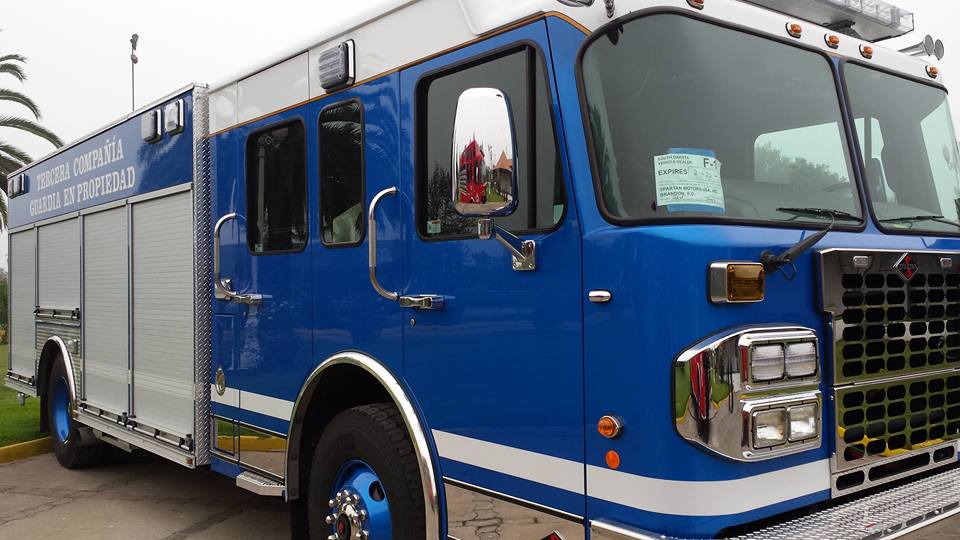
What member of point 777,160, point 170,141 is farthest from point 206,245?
point 777,160

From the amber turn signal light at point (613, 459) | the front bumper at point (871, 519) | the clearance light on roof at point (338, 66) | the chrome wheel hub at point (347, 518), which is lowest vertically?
the chrome wheel hub at point (347, 518)

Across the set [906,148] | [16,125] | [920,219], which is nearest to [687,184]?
[920,219]

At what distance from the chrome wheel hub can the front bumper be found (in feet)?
4.39

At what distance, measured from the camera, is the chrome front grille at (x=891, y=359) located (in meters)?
2.88

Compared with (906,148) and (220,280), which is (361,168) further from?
(906,148)

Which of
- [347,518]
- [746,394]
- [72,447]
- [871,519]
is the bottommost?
[72,447]

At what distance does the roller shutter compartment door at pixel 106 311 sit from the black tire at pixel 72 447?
28.2 inches

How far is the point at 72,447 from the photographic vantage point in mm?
7320

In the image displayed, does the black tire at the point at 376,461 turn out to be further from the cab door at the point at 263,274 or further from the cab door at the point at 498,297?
the cab door at the point at 263,274

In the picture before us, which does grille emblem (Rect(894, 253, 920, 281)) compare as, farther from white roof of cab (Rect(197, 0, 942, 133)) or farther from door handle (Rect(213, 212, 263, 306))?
door handle (Rect(213, 212, 263, 306))

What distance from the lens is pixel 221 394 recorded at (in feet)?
16.1

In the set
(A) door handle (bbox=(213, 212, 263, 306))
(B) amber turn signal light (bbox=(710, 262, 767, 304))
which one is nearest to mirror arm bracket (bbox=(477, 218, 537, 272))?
(B) amber turn signal light (bbox=(710, 262, 767, 304))

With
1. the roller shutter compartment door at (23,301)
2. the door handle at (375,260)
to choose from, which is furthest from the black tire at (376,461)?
the roller shutter compartment door at (23,301)

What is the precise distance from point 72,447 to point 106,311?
1.78 m
